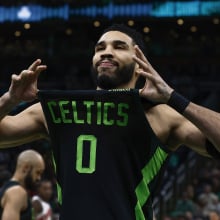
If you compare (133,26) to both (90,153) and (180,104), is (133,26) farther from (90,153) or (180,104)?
(180,104)

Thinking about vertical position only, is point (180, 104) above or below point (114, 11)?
above

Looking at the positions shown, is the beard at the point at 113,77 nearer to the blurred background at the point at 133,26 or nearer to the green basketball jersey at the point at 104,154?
the green basketball jersey at the point at 104,154

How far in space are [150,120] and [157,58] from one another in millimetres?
18323

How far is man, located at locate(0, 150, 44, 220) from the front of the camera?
21.6 feet

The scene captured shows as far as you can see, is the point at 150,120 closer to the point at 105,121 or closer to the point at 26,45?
the point at 105,121

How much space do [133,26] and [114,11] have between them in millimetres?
1152

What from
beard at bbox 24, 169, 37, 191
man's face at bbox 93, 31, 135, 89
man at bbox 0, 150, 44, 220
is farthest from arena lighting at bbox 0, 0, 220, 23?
man's face at bbox 93, 31, 135, 89

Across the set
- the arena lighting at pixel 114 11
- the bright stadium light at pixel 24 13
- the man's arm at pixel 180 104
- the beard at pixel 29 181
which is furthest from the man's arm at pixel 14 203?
the bright stadium light at pixel 24 13

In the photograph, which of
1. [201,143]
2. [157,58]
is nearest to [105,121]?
[201,143]

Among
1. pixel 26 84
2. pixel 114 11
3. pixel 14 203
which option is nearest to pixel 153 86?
pixel 26 84

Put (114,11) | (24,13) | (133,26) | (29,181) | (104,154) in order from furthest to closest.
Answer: (133,26) → (24,13) → (114,11) → (29,181) → (104,154)

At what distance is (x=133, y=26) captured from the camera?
2030 cm

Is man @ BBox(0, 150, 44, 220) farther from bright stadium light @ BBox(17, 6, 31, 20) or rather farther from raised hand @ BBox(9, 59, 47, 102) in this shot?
bright stadium light @ BBox(17, 6, 31, 20)

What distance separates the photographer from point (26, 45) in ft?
76.9
